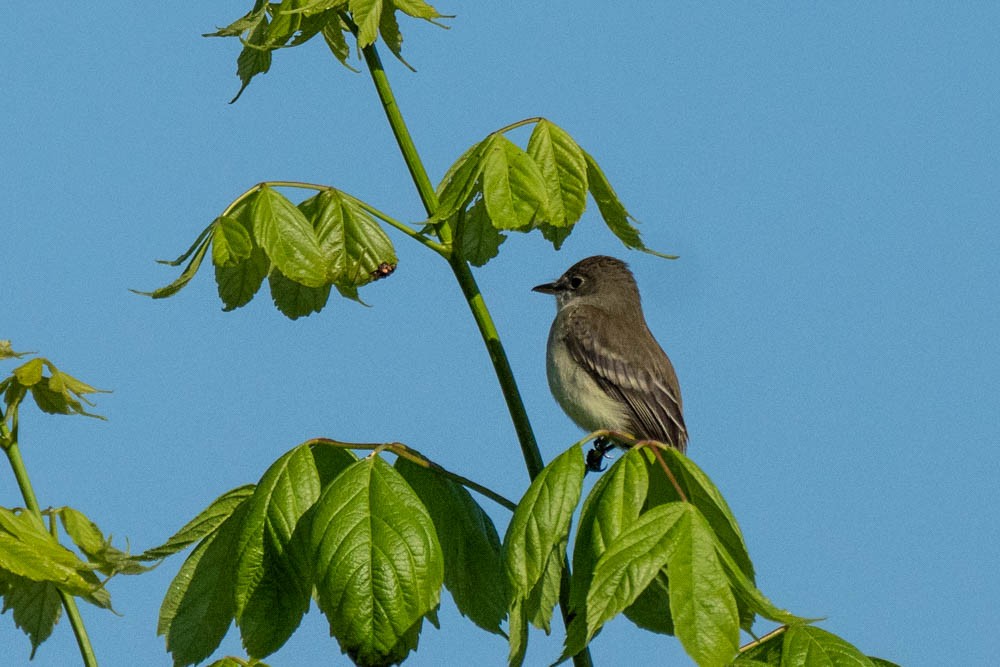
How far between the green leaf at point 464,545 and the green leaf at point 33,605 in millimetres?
1098

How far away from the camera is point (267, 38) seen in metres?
3.88

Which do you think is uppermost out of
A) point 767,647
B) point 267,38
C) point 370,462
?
point 267,38

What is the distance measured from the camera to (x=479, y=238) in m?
4.04

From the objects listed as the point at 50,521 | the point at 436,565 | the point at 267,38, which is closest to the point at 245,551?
the point at 436,565

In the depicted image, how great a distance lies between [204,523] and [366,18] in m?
1.54

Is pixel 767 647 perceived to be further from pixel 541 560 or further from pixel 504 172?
pixel 504 172

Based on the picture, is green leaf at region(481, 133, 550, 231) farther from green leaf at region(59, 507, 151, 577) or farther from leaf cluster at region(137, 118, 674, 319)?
green leaf at region(59, 507, 151, 577)

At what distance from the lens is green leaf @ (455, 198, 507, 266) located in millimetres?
3977

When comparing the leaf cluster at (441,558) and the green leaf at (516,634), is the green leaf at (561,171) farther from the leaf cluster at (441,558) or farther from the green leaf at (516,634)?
the green leaf at (516,634)

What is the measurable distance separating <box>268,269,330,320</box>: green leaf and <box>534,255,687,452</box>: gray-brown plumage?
3.13 metres

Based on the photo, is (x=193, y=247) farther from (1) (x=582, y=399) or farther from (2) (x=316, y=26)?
(1) (x=582, y=399)

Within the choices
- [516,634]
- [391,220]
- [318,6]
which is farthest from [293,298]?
[516,634]

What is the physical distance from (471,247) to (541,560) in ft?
4.42

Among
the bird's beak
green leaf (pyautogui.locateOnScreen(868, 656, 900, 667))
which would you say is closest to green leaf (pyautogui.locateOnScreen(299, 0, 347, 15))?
green leaf (pyautogui.locateOnScreen(868, 656, 900, 667))
